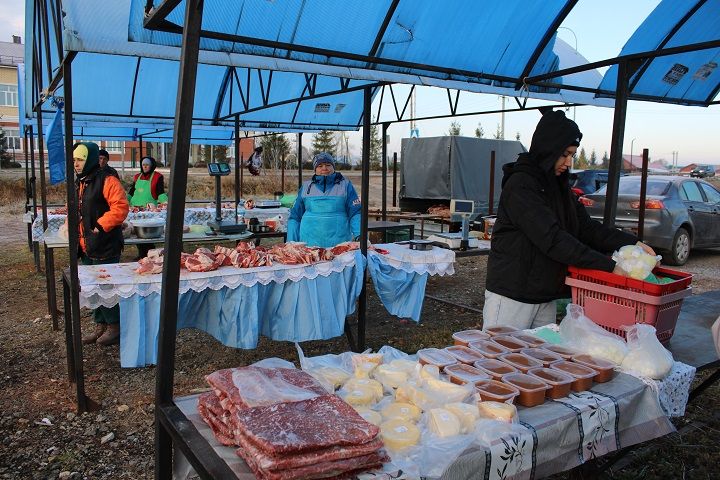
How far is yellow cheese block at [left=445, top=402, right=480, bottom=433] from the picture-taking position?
1.60 metres

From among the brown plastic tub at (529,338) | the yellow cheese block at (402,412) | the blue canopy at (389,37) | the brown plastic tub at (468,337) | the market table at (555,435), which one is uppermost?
the blue canopy at (389,37)

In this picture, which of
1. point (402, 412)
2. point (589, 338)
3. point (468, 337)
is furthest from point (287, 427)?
point (589, 338)

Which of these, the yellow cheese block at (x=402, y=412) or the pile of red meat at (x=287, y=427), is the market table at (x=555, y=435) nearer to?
the pile of red meat at (x=287, y=427)

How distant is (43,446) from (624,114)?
456 cm

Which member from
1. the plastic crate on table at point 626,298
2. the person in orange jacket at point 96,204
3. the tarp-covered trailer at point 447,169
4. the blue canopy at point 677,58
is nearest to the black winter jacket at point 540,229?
the plastic crate on table at point 626,298

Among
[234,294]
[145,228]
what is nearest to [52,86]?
[145,228]

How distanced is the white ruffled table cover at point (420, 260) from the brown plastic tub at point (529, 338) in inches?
104

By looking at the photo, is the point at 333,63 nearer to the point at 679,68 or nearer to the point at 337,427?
the point at 337,427

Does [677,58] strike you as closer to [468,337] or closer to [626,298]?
[626,298]

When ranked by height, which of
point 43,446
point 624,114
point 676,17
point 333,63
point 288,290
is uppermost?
point 676,17

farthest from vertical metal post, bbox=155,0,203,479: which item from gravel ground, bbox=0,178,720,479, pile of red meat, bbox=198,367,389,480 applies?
gravel ground, bbox=0,178,720,479

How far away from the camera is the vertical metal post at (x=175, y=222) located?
5.45 feet

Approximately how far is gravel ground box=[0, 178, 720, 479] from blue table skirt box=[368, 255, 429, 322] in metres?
0.46

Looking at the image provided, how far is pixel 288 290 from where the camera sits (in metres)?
4.43
